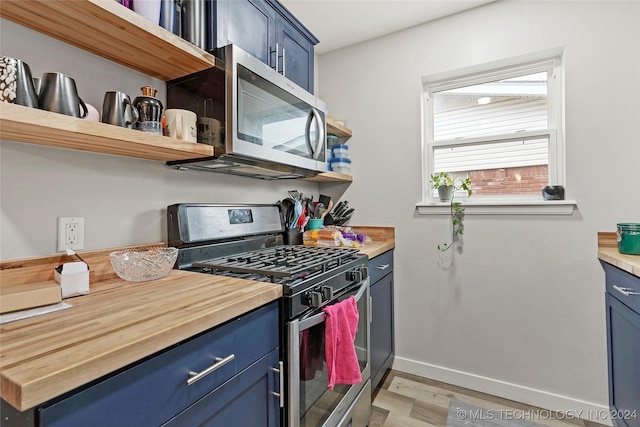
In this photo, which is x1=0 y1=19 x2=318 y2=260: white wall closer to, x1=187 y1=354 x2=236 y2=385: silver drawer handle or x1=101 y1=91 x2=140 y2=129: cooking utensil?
x1=101 y1=91 x2=140 y2=129: cooking utensil

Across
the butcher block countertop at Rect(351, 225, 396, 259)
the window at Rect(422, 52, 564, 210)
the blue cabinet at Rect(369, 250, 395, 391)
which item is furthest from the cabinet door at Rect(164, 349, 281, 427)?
the window at Rect(422, 52, 564, 210)

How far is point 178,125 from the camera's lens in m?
1.14

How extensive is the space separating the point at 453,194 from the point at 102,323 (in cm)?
201

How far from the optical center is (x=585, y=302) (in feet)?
5.57

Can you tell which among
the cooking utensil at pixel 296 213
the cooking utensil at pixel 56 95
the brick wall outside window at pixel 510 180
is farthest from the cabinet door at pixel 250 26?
the brick wall outside window at pixel 510 180

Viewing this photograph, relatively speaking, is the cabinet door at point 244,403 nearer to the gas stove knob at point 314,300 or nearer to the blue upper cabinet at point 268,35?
the gas stove knob at point 314,300

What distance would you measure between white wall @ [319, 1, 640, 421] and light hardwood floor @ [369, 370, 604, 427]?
0.07 m

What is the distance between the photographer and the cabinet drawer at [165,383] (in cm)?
51

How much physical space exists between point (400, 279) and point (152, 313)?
1794mm

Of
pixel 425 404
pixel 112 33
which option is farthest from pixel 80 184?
pixel 425 404

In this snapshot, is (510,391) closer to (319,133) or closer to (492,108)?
(492,108)

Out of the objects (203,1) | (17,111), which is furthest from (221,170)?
(17,111)

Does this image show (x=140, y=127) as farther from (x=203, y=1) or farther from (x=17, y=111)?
(x=203, y=1)

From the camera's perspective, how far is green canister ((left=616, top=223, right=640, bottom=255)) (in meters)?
1.44
